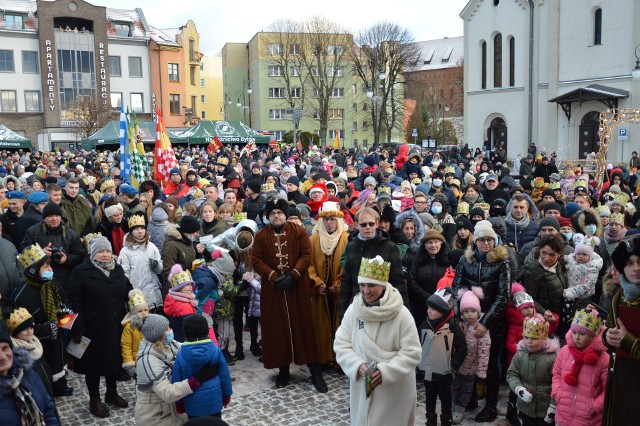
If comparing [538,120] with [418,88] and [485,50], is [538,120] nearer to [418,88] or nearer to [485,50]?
[485,50]

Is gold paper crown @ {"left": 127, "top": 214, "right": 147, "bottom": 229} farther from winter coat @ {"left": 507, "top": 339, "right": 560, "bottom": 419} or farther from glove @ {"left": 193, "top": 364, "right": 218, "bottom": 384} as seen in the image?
winter coat @ {"left": 507, "top": 339, "right": 560, "bottom": 419}

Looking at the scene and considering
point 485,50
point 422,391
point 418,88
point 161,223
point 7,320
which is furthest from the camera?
point 418,88

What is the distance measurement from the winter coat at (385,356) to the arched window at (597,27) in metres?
33.7

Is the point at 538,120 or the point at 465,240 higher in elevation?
the point at 538,120

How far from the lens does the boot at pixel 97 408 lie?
6.27m

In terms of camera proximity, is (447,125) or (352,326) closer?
(352,326)

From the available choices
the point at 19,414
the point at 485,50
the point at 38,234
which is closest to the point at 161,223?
the point at 38,234

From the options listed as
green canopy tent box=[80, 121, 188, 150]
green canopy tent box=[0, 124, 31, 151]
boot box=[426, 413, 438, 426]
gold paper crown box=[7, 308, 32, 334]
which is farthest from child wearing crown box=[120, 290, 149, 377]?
green canopy tent box=[0, 124, 31, 151]

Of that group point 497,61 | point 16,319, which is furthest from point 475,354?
point 497,61

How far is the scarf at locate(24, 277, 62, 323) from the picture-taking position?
5984 millimetres

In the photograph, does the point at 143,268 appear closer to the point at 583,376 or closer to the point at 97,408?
the point at 97,408

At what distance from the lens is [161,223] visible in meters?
8.54

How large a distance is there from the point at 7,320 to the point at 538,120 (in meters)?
35.9

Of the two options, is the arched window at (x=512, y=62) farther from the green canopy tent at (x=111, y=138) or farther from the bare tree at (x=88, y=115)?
the bare tree at (x=88, y=115)
